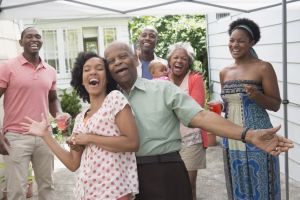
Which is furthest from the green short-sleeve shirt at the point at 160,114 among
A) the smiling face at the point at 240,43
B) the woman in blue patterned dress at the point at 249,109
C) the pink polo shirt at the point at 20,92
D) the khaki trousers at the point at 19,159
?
the khaki trousers at the point at 19,159

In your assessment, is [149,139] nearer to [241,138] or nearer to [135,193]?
[135,193]

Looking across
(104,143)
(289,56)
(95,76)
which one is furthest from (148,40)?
(104,143)

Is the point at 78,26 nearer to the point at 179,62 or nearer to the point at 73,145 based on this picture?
the point at 179,62

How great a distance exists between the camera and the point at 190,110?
2146 millimetres

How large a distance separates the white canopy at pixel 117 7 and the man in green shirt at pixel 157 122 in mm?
2057

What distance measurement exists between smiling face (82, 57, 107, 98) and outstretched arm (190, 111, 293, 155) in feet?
1.75

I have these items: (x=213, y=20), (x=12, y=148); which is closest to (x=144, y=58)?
(x=12, y=148)

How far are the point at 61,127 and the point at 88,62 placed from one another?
92cm

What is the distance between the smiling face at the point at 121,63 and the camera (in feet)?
7.34

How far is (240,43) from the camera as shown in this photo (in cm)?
322

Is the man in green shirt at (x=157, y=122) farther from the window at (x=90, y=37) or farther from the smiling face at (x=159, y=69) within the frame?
the window at (x=90, y=37)

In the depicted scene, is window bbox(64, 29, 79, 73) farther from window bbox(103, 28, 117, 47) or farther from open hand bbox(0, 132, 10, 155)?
open hand bbox(0, 132, 10, 155)

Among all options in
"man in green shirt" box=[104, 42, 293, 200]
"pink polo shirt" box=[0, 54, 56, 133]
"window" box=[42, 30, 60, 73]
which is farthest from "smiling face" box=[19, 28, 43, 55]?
"window" box=[42, 30, 60, 73]

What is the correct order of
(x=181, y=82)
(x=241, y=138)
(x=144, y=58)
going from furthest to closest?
(x=144, y=58) < (x=181, y=82) < (x=241, y=138)
